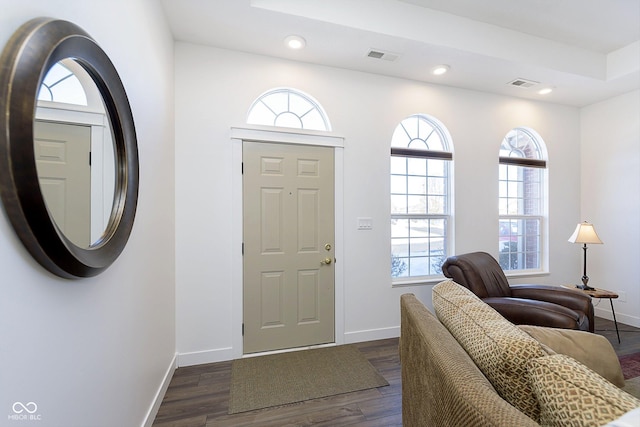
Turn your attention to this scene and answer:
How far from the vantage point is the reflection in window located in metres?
0.82

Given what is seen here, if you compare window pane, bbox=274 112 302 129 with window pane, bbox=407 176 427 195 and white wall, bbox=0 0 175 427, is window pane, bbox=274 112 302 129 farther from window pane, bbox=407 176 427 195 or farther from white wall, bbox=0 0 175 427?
window pane, bbox=407 176 427 195

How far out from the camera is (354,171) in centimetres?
292

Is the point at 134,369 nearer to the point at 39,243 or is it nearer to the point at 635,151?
the point at 39,243

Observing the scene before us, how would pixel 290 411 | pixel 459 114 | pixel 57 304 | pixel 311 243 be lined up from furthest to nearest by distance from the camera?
pixel 459 114
pixel 311 243
pixel 290 411
pixel 57 304

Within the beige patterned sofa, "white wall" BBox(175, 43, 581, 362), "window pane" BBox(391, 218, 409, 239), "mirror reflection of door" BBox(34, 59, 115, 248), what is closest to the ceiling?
"white wall" BBox(175, 43, 581, 362)

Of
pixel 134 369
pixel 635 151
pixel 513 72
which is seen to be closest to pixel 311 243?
pixel 134 369

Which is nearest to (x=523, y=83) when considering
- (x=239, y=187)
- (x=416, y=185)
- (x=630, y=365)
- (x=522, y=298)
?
(x=416, y=185)

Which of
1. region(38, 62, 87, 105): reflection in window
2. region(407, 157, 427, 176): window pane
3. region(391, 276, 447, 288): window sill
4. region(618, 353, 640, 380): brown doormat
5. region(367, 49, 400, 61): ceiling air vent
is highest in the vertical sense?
region(367, 49, 400, 61): ceiling air vent

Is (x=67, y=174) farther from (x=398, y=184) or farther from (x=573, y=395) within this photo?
(x=398, y=184)

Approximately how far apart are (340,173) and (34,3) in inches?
90.7

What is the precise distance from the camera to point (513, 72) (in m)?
2.94

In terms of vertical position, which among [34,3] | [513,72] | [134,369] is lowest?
[134,369]

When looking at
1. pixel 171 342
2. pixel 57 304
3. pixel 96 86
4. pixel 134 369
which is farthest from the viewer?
pixel 171 342

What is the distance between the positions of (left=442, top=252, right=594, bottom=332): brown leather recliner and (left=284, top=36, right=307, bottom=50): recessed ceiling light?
245 centimetres
